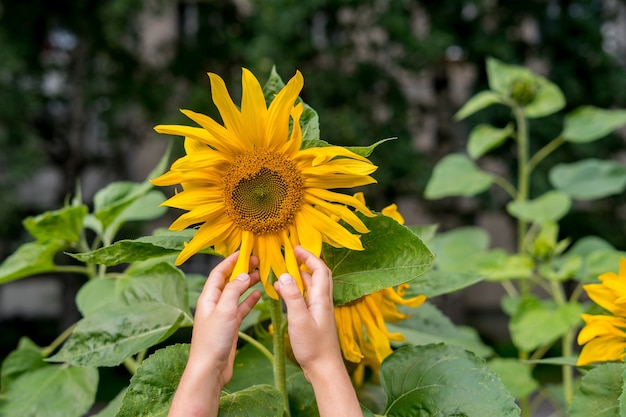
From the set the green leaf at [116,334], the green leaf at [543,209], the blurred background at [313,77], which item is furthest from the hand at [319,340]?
the blurred background at [313,77]

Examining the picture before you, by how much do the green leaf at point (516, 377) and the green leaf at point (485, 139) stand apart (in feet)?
1.16

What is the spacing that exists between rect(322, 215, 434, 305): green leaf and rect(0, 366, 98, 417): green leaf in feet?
0.93

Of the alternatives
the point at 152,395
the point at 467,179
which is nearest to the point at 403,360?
the point at 152,395

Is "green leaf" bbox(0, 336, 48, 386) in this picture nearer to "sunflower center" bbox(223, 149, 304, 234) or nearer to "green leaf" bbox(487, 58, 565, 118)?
"sunflower center" bbox(223, 149, 304, 234)

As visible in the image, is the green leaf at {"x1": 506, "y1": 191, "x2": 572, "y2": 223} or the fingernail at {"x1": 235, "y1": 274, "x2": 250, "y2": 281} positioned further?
the green leaf at {"x1": 506, "y1": 191, "x2": 572, "y2": 223}

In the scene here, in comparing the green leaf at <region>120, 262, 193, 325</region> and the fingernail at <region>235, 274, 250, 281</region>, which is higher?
the fingernail at <region>235, 274, 250, 281</region>

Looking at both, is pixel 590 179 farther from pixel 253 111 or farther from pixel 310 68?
pixel 310 68

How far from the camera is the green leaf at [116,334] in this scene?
1.66 feet

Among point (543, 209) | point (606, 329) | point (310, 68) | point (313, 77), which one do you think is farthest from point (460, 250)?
point (310, 68)

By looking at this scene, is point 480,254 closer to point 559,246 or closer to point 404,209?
point 559,246


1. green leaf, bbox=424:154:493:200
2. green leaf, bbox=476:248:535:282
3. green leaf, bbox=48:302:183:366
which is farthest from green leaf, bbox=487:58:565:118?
green leaf, bbox=48:302:183:366

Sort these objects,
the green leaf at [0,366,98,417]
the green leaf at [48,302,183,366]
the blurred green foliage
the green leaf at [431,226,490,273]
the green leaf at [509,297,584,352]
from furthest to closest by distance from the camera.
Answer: the blurred green foliage < the green leaf at [431,226,490,273] < the green leaf at [509,297,584,352] < the green leaf at [0,366,98,417] < the green leaf at [48,302,183,366]

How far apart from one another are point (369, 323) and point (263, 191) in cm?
16

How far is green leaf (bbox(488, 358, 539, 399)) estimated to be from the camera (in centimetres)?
78
